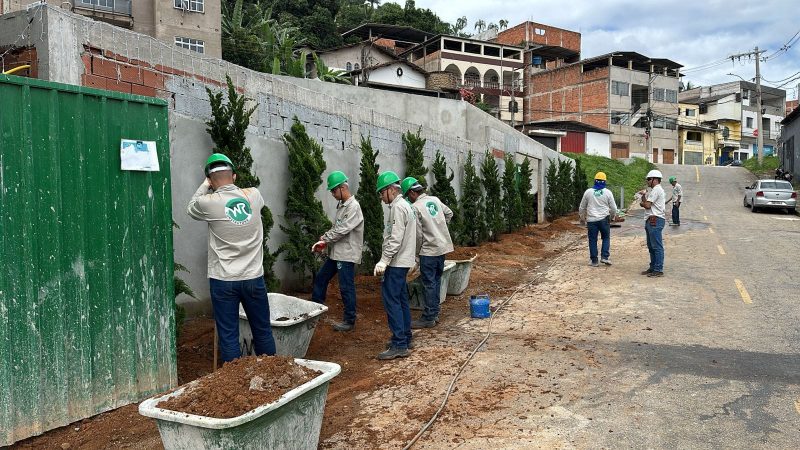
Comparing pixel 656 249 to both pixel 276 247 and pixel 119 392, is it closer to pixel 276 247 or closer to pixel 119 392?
pixel 276 247

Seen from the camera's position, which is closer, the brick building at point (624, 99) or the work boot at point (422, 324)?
the work boot at point (422, 324)

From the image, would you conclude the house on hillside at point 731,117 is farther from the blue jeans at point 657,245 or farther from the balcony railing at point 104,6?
the blue jeans at point 657,245

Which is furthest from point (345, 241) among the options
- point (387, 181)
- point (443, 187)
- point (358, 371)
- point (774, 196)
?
point (774, 196)

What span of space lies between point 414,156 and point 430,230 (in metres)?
5.07

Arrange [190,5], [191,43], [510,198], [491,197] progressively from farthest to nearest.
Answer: [191,43], [190,5], [510,198], [491,197]

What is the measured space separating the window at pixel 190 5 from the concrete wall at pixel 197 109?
2468 cm

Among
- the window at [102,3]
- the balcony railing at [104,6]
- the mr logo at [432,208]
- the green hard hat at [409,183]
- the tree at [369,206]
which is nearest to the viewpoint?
the green hard hat at [409,183]

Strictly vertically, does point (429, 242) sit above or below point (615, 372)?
above

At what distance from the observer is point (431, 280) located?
734cm

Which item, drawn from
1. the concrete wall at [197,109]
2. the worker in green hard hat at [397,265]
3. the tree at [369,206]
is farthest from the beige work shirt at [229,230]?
the tree at [369,206]

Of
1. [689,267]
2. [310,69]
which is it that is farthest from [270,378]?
[310,69]

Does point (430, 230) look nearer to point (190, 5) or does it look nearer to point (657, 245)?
point (657, 245)

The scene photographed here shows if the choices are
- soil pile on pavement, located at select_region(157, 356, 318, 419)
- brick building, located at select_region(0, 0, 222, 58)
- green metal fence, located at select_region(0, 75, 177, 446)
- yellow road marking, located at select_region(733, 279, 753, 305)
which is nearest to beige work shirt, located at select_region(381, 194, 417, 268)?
green metal fence, located at select_region(0, 75, 177, 446)

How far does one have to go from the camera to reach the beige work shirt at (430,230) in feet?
23.1
